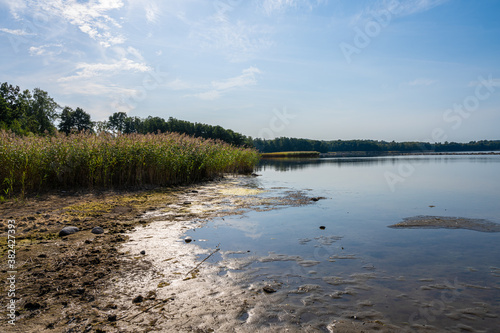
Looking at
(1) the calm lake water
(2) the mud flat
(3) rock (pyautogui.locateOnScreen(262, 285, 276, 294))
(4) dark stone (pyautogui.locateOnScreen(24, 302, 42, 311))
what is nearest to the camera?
(4) dark stone (pyautogui.locateOnScreen(24, 302, 42, 311))

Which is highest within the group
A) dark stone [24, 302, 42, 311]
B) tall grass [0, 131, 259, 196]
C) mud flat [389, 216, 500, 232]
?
tall grass [0, 131, 259, 196]

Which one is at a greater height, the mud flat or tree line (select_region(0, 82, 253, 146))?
tree line (select_region(0, 82, 253, 146))

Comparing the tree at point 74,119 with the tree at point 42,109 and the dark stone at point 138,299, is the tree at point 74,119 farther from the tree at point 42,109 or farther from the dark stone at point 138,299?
the dark stone at point 138,299

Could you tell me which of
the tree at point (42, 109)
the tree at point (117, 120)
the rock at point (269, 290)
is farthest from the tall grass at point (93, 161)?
the tree at point (117, 120)

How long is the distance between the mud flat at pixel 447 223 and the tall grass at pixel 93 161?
42.4ft

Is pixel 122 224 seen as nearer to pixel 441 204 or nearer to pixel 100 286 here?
pixel 100 286

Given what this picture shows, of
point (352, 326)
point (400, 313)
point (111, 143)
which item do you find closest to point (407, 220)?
point (400, 313)

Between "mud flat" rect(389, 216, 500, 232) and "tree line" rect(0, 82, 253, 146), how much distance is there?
51.6 feet

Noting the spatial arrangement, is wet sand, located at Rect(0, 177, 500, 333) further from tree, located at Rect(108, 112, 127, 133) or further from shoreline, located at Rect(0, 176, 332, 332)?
tree, located at Rect(108, 112, 127, 133)

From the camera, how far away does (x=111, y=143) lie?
1578 cm

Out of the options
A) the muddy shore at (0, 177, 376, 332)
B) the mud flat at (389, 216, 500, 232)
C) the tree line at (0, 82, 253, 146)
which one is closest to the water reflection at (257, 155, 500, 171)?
the tree line at (0, 82, 253, 146)

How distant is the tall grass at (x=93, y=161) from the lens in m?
12.6

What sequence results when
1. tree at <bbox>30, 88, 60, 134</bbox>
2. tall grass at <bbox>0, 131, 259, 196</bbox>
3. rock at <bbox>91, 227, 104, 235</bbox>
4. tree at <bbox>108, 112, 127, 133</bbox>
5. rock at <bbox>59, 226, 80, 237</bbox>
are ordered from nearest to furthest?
rock at <bbox>59, 226, 80, 237</bbox>, rock at <bbox>91, 227, 104, 235</bbox>, tall grass at <bbox>0, 131, 259, 196</bbox>, tree at <bbox>30, 88, 60, 134</bbox>, tree at <bbox>108, 112, 127, 133</bbox>

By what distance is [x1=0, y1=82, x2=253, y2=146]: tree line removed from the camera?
54.7m
